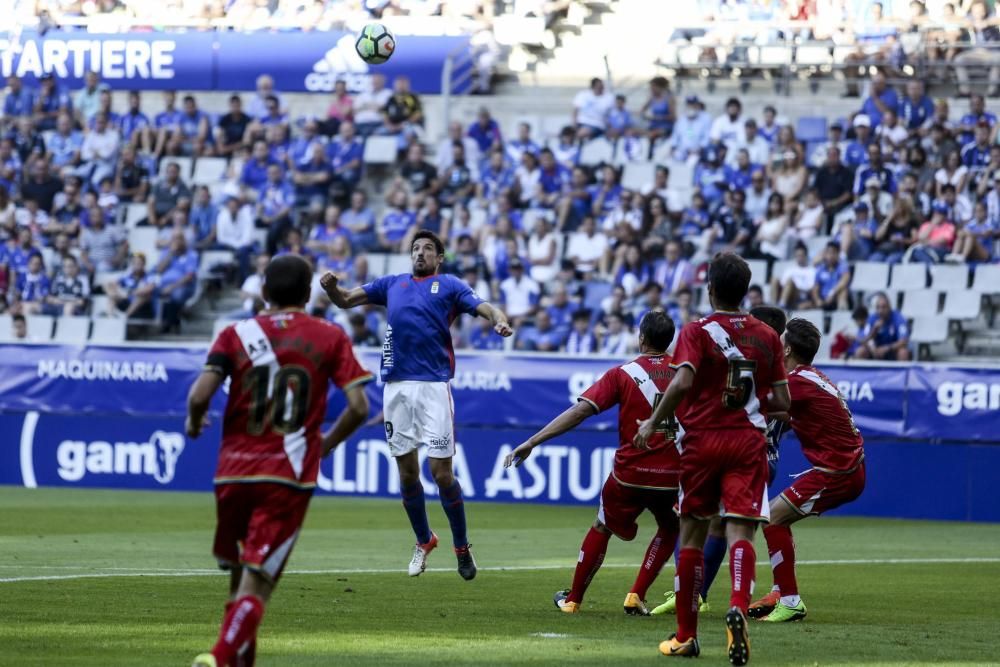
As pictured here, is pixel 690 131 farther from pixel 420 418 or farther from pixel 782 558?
pixel 782 558

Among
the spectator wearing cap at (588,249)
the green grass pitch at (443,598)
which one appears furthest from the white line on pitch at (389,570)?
the spectator wearing cap at (588,249)

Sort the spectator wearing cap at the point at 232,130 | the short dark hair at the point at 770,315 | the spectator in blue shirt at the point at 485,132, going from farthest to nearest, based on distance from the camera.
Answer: the spectator wearing cap at the point at 232,130, the spectator in blue shirt at the point at 485,132, the short dark hair at the point at 770,315

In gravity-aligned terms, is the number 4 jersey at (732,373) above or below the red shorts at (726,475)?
above

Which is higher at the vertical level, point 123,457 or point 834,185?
point 834,185

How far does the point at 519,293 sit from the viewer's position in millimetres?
24906

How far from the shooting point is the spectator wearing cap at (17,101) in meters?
31.6

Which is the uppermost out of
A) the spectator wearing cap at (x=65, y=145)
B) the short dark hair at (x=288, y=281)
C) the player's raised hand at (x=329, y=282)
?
the spectator wearing cap at (x=65, y=145)

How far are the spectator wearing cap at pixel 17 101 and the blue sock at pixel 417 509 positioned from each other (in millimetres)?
20853

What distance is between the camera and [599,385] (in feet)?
36.0

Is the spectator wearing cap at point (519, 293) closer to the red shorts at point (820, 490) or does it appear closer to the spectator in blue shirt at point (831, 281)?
the spectator in blue shirt at point (831, 281)

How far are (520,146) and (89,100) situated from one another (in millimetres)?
8426

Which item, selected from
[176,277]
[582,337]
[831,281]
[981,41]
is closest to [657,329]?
[582,337]

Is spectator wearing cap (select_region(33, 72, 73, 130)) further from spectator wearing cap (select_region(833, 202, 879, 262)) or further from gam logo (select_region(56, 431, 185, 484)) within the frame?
spectator wearing cap (select_region(833, 202, 879, 262))

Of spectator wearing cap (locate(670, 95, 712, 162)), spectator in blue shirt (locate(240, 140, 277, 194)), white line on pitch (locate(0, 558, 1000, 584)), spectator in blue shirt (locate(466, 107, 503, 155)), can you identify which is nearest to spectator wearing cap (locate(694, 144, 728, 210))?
spectator wearing cap (locate(670, 95, 712, 162))
